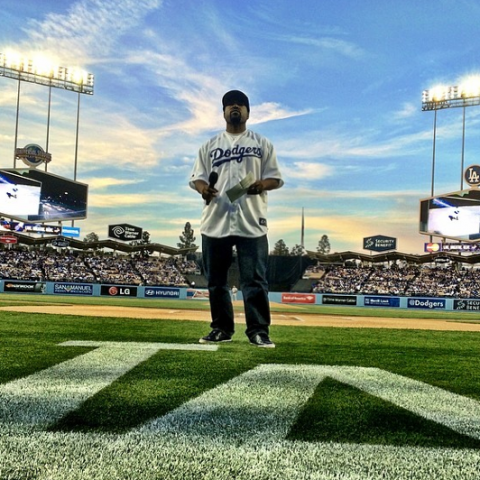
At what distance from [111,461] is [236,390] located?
1.03 meters

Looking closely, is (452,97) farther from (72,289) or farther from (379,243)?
(72,289)

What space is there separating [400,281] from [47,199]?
31.1 m

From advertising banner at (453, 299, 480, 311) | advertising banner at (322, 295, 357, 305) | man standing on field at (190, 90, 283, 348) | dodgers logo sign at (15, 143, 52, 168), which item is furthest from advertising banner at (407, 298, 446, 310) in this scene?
dodgers logo sign at (15, 143, 52, 168)

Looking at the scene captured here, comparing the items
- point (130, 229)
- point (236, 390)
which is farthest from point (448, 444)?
point (130, 229)

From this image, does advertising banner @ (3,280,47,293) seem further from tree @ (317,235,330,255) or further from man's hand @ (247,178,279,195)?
tree @ (317,235,330,255)

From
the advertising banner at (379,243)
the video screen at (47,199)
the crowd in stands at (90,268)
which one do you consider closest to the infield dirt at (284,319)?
the video screen at (47,199)

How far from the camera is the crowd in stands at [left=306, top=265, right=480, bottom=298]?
38094 millimetres

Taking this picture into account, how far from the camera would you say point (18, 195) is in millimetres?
36688

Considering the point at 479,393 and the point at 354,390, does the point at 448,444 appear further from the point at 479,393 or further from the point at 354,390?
the point at 479,393

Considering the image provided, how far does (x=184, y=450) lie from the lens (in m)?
1.38

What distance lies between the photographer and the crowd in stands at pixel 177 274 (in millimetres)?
38344

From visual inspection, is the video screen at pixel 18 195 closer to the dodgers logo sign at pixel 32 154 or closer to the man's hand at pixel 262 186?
the dodgers logo sign at pixel 32 154

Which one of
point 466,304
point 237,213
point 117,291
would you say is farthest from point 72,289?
point 237,213

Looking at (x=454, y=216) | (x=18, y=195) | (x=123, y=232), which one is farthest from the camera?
(x=123, y=232)
